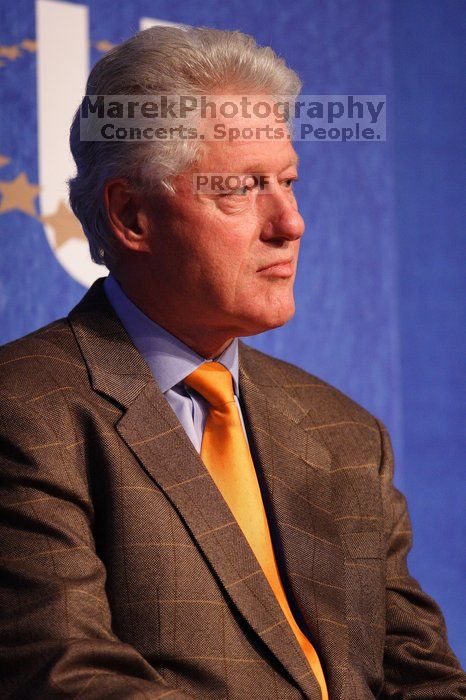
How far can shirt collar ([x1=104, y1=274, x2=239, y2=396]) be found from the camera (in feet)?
4.89

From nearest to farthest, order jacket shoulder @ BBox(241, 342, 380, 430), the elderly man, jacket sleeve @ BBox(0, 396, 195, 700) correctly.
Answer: jacket sleeve @ BBox(0, 396, 195, 700)
the elderly man
jacket shoulder @ BBox(241, 342, 380, 430)

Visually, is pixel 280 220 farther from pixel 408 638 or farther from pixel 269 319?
pixel 408 638

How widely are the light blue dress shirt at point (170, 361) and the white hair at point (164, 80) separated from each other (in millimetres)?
103

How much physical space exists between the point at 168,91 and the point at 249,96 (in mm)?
121

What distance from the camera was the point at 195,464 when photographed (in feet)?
4.61

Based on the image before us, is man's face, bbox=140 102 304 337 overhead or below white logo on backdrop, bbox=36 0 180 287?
below

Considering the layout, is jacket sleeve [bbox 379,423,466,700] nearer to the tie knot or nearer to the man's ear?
the tie knot

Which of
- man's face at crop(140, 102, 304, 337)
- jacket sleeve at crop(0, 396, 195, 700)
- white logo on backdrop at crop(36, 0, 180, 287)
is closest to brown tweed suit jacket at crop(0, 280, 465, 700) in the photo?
jacket sleeve at crop(0, 396, 195, 700)

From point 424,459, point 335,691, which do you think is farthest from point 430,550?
point 335,691

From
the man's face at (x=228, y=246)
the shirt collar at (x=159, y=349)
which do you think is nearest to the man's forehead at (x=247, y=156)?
the man's face at (x=228, y=246)

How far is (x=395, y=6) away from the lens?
2.42 m

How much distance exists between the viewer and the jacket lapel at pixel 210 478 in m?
1.36

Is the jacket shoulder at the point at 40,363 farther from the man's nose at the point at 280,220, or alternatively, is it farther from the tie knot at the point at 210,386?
the man's nose at the point at 280,220

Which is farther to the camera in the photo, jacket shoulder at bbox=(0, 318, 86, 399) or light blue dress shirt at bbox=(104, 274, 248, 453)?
light blue dress shirt at bbox=(104, 274, 248, 453)
